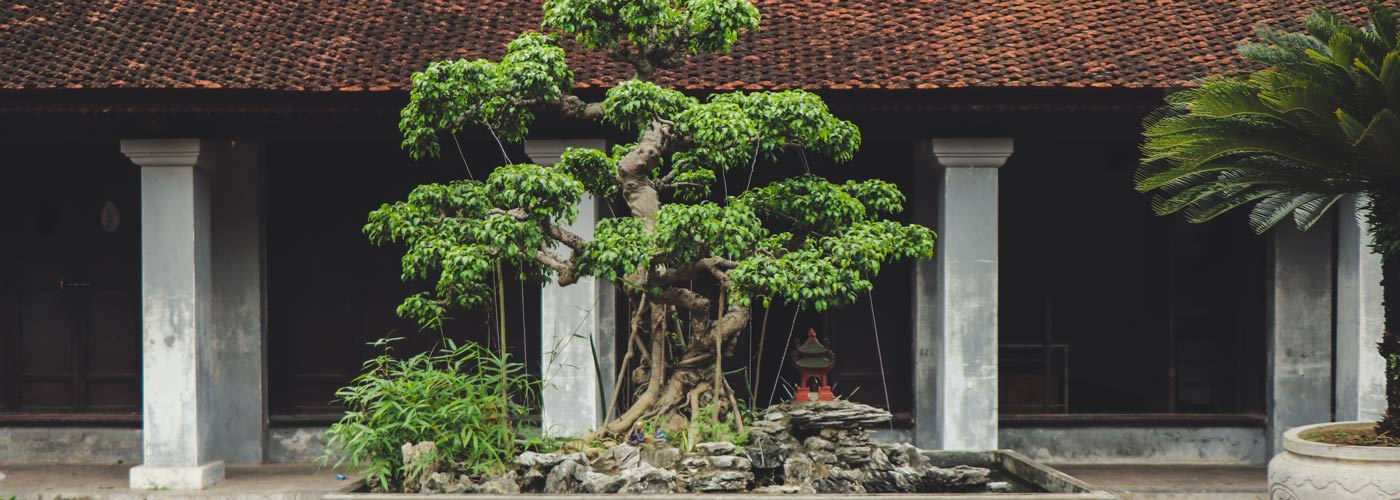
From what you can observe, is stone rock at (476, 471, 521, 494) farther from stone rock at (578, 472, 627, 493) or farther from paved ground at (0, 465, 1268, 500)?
paved ground at (0, 465, 1268, 500)

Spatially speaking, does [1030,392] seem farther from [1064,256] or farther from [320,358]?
[320,358]

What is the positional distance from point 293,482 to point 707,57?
5670 mm

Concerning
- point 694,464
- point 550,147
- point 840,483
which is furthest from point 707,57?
point 840,483

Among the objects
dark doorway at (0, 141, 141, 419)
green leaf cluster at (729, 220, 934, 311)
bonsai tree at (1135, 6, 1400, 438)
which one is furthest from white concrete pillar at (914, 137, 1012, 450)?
dark doorway at (0, 141, 141, 419)

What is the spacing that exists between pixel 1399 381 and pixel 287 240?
1062 centimetres

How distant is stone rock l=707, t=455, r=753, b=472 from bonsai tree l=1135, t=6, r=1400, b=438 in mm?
3990

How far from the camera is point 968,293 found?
Result: 12133mm

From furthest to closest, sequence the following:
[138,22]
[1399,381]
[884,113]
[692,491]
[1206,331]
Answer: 1. [1206,331]
2. [138,22]
3. [884,113]
4. [1399,381]
5. [692,491]

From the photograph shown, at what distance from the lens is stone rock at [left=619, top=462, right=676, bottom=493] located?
7488 mm

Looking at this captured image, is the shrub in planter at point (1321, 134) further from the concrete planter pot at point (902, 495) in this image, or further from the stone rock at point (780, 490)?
the stone rock at point (780, 490)

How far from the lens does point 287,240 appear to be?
548 inches

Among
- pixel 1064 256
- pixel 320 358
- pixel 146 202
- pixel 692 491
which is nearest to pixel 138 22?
pixel 146 202

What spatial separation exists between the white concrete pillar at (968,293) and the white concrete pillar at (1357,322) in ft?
10.6

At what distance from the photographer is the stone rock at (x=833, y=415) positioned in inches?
326
